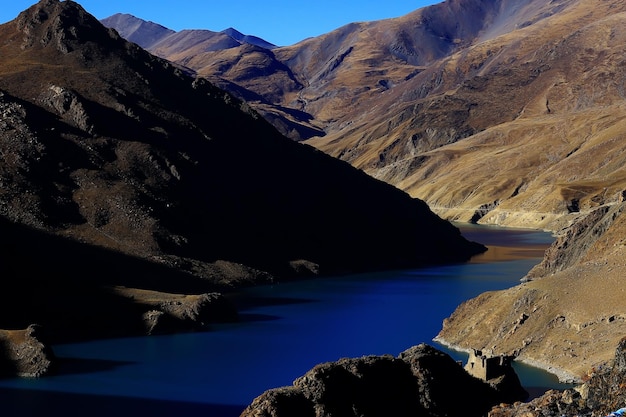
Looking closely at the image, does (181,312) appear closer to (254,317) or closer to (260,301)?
(254,317)

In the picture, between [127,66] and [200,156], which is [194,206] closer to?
[200,156]

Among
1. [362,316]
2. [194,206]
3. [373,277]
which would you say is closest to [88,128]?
[194,206]

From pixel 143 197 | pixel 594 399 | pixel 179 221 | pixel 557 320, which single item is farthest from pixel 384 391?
pixel 143 197

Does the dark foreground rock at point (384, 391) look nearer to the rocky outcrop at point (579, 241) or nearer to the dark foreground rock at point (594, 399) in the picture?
the dark foreground rock at point (594, 399)

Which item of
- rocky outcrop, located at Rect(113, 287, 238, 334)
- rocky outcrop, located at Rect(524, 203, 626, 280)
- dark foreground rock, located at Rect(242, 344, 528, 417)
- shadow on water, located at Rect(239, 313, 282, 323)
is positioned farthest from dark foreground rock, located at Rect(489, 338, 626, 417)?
shadow on water, located at Rect(239, 313, 282, 323)

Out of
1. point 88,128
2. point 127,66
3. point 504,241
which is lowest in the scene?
point 504,241
